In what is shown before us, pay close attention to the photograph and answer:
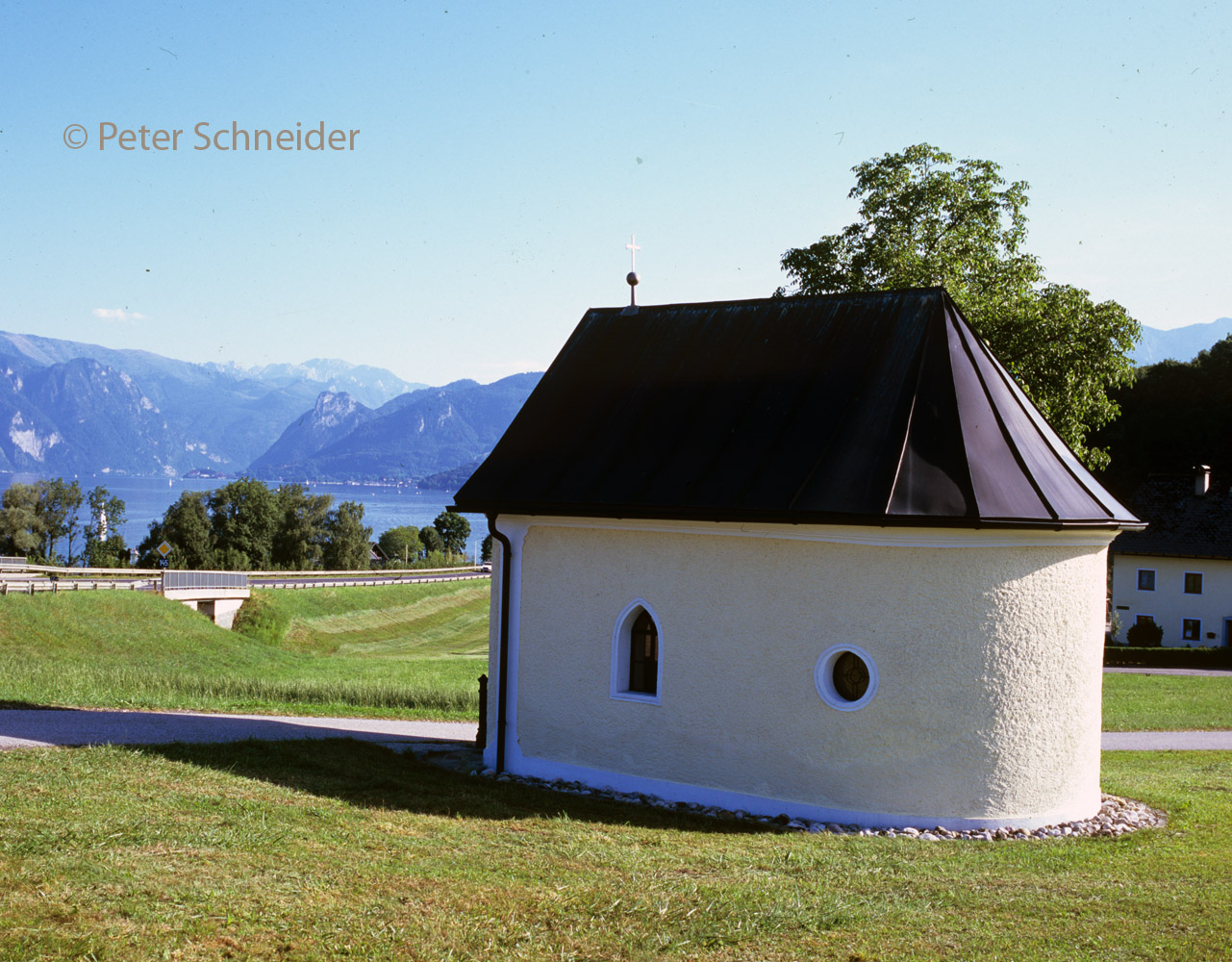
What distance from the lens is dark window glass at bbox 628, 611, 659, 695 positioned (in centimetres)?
1443

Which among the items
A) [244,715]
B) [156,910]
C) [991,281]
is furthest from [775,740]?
[991,281]

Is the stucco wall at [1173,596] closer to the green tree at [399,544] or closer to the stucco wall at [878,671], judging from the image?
the stucco wall at [878,671]

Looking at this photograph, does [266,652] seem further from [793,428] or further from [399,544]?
[399,544]

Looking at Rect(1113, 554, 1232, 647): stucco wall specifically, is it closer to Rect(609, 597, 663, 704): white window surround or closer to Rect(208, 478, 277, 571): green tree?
Rect(609, 597, 663, 704): white window surround

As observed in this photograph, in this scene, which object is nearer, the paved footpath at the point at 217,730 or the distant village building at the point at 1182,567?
the paved footpath at the point at 217,730

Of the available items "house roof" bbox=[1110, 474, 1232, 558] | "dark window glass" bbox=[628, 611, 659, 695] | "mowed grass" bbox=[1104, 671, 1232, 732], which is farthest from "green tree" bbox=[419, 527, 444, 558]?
"dark window glass" bbox=[628, 611, 659, 695]

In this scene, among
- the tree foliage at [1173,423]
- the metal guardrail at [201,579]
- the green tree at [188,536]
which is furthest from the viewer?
the green tree at [188,536]

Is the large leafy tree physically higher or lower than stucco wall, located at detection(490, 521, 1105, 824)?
higher

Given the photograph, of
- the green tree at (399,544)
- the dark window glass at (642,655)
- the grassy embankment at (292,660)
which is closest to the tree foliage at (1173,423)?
the grassy embankment at (292,660)

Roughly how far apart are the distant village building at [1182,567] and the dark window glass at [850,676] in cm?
4206

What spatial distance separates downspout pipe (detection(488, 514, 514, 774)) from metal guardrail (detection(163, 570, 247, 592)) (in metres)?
41.0

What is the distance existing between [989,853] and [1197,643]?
4442 cm

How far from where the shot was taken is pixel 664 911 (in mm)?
8047

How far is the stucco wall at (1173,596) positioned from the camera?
48.2m
